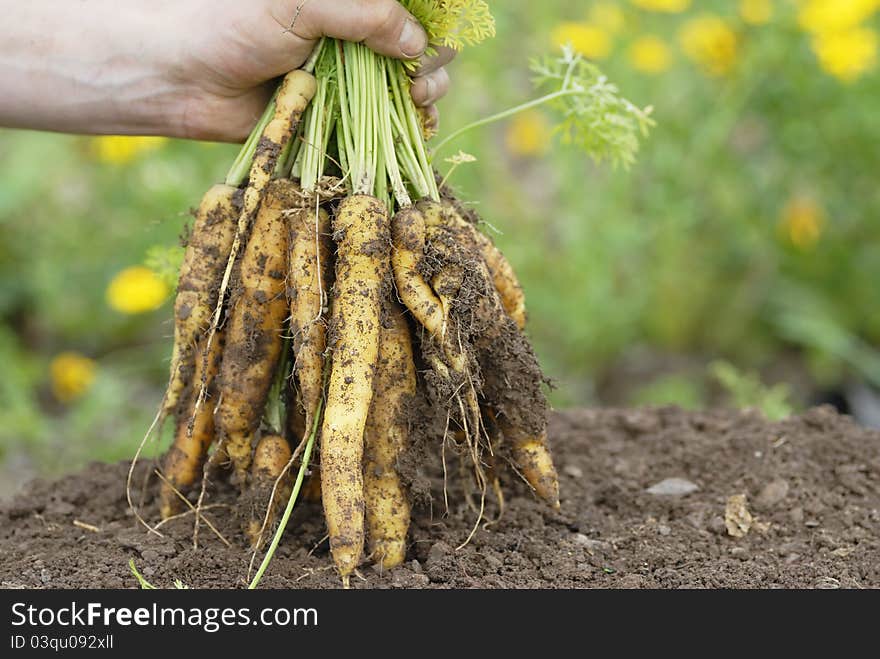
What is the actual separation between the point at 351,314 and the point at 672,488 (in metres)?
0.94

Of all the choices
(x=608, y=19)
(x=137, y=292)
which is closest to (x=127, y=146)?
(x=137, y=292)

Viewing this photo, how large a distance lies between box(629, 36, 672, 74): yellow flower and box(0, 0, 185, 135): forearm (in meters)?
2.26

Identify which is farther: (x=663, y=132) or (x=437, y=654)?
(x=663, y=132)

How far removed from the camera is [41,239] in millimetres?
4848

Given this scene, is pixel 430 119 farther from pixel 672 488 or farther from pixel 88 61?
pixel 672 488

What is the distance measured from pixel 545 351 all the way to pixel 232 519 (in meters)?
2.46

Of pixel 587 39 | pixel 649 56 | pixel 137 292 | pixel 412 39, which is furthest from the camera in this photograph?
pixel 649 56

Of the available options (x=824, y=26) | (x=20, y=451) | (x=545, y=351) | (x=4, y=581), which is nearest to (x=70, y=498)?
A: (x=4, y=581)

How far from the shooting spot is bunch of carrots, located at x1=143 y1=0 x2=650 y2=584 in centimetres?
207

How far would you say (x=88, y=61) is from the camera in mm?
2467

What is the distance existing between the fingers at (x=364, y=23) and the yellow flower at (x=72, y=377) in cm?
231

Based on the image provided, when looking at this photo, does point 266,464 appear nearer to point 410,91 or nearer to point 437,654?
point 437,654

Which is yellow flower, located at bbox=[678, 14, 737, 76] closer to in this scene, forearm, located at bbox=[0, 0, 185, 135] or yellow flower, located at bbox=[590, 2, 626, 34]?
yellow flower, located at bbox=[590, 2, 626, 34]

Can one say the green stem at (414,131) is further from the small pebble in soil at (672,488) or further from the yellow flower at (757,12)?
the yellow flower at (757,12)
